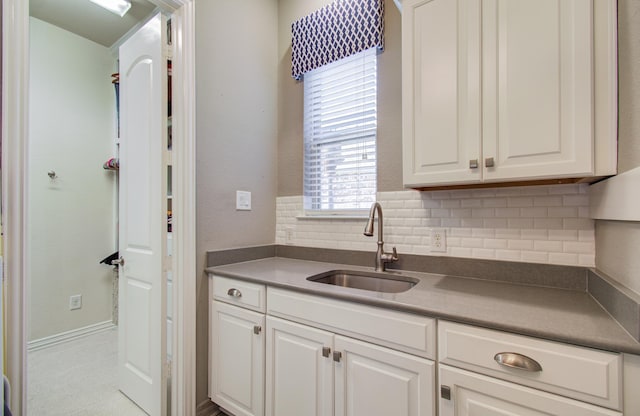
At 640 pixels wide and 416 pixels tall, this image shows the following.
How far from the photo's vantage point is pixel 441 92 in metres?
1.26

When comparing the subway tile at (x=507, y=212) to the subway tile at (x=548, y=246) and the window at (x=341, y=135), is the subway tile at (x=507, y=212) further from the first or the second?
the window at (x=341, y=135)

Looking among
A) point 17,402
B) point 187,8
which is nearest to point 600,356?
point 17,402

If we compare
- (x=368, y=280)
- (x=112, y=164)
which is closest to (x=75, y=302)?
(x=112, y=164)

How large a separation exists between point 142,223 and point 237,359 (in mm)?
1005

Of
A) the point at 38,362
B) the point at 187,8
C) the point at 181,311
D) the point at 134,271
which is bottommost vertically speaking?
the point at 38,362

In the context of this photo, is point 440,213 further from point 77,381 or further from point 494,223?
point 77,381

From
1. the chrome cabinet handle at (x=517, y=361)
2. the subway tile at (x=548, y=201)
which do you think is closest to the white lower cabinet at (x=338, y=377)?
the chrome cabinet handle at (x=517, y=361)

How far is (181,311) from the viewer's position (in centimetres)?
160

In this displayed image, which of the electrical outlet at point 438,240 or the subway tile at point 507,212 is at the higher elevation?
the subway tile at point 507,212

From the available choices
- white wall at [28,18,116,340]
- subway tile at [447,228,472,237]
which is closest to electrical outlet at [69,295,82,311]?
white wall at [28,18,116,340]

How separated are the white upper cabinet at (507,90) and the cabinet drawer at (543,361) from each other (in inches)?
23.5

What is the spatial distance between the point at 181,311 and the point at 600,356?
5.72 feet

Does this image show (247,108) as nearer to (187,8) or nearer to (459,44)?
(187,8)

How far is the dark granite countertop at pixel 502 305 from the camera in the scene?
2.57 ft
